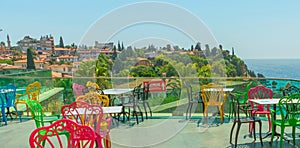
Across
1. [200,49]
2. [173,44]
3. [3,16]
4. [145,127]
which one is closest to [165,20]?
[173,44]

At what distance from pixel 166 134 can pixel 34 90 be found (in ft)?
11.9

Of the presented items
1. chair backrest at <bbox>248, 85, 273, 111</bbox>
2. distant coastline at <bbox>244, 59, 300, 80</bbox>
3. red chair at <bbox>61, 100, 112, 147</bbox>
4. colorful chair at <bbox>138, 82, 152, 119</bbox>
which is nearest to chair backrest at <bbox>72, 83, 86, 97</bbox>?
colorful chair at <bbox>138, 82, 152, 119</bbox>

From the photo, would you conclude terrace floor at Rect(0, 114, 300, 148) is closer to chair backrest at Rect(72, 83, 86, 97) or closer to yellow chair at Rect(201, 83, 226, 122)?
yellow chair at Rect(201, 83, 226, 122)

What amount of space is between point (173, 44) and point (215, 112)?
2308 mm

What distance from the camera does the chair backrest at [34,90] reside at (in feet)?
19.3

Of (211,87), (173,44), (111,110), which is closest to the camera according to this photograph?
(111,110)

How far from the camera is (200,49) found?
7.13 metres

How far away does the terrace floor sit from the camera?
12.5 feet

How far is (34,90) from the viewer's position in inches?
246

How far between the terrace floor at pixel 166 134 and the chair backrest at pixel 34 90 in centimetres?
66

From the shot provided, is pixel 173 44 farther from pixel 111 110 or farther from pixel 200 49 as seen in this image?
pixel 111 110

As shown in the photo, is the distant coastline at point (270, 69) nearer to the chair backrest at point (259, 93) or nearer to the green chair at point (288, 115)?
the chair backrest at point (259, 93)

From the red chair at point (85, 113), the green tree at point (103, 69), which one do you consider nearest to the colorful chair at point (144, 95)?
the green tree at point (103, 69)

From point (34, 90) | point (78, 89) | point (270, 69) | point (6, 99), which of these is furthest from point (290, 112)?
point (270, 69)
